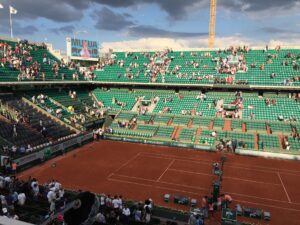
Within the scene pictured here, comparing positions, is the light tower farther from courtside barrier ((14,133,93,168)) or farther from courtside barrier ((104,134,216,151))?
courtside barrier ((14,133,93,168))

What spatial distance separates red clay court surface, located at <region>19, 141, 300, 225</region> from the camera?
2144cm

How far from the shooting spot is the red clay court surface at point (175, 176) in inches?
844

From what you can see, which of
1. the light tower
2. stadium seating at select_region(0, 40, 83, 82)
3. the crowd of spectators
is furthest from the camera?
the light tower

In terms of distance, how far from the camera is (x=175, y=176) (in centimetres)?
2583

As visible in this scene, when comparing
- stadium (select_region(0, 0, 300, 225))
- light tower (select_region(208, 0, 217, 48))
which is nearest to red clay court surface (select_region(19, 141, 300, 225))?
stadium (select_region(0, 0, 300, 225))

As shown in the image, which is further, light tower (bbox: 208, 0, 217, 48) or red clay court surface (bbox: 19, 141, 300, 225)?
light tower (bbox: 208, 0, 217, 48)

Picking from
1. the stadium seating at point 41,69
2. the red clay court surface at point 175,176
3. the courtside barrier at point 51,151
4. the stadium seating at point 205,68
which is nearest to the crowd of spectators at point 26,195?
the red clay court surface at point 175,176

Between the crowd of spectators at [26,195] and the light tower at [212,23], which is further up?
the light tower at [212,23]

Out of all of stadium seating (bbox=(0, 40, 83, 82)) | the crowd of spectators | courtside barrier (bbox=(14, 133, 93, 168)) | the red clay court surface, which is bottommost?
the red clay court surface

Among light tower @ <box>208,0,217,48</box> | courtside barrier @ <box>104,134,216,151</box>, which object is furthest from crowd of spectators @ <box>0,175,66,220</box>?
light tower @ <box>208,0,217,48</box>

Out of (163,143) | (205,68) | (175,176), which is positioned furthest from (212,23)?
(175,176)

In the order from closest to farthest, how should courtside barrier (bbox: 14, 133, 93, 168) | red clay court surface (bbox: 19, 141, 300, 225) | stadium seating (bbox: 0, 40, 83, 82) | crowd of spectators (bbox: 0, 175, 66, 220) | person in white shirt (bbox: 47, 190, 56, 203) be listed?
crowd of spectators (bbox: 0, 175, 66, 220)
person in white shirt (bbox: 47, 190, 56, 203)
red clay court surface (bbox: 19, 141, 300, 225)
courtside barrier (bbox: 14, 133, 93, 168)
stadium seating (bbox: 0, 40, 83, 82)

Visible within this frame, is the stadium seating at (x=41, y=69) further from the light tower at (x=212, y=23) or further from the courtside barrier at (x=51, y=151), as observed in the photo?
the light tower at (x=212, y=23)

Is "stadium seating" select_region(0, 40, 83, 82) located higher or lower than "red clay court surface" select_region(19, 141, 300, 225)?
higher
